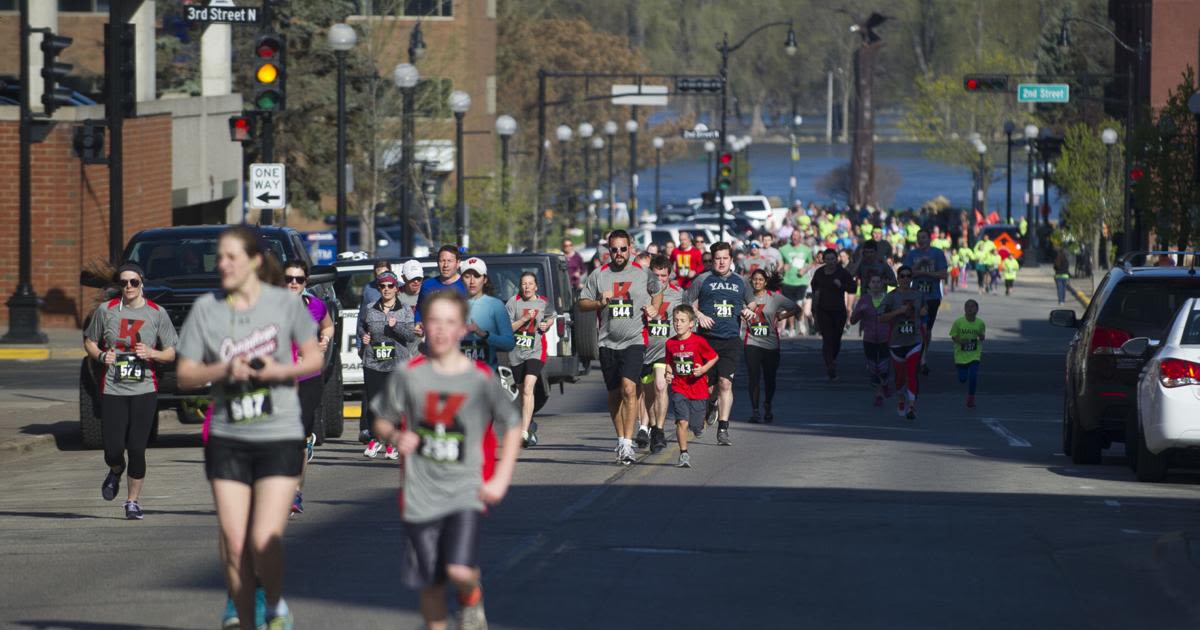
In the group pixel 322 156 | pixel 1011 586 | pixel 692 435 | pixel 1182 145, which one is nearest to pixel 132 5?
pixel 322 156

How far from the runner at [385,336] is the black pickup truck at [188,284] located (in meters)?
0.71

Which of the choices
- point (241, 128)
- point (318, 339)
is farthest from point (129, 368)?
point (241, 128)

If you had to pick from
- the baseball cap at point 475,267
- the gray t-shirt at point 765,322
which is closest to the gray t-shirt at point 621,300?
the baseball cap at point 475,267

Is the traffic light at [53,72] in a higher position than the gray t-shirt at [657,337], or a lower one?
higher

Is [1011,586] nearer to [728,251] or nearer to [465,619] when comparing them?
[465,619]

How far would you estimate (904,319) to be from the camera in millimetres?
22219

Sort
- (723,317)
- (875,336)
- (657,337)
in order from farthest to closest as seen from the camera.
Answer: (875,336) < (723,317) < (657,337)

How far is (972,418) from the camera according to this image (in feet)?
73.6

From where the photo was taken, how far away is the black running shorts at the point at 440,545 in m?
7.58

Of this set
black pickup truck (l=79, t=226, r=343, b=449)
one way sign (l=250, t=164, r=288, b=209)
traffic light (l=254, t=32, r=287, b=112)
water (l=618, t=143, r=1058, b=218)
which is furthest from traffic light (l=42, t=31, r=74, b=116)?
water (l=618, t=143, r=1058, b=218)

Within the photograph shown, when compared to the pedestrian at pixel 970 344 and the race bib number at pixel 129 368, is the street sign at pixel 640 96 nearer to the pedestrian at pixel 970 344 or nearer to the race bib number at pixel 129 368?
the pedestrian at pixel 970 344

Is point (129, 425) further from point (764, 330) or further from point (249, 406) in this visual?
point (764, 330)

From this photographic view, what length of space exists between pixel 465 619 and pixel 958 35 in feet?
440

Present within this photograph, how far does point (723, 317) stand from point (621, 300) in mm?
1694
